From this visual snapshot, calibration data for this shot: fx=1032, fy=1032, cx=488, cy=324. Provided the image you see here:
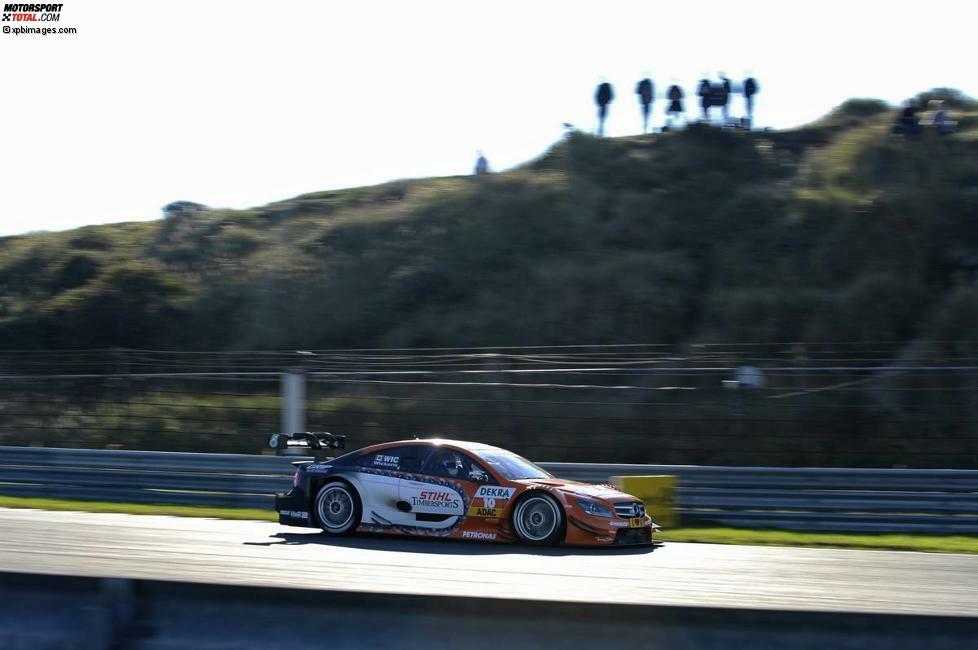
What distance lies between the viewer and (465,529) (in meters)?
11.1

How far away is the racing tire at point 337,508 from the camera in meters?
11.5

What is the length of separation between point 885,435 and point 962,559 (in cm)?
1008

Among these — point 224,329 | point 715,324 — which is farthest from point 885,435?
point 224,329

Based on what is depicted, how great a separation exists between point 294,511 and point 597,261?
20.5 metres

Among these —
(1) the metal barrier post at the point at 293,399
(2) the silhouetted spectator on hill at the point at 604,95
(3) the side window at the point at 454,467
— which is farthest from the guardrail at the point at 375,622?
(2) the silhouetted spectator on hill at the point at 604,95

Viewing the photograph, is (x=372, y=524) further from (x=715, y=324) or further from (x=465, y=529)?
(x=715, y=324)

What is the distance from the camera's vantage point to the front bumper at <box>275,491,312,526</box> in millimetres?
11719

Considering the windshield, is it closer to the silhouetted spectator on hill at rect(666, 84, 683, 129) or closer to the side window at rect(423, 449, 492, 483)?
the side window at rect(423, 449, 492, 483)

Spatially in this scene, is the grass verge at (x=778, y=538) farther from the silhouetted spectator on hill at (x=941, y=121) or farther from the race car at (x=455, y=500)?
the silhouetted spectator on hill at (x=941, y=121)

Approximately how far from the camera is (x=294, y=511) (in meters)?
11.8

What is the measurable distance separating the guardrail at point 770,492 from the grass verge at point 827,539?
223mm

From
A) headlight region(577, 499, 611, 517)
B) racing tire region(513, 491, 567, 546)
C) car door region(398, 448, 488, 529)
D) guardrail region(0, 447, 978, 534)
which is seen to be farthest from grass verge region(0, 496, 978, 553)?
car door region(398, 448, 488, 529)

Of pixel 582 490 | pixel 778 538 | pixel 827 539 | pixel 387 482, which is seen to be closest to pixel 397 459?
pixel 387 482

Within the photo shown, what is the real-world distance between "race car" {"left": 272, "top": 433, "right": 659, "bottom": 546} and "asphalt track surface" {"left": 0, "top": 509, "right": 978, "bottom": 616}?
0.19 m
